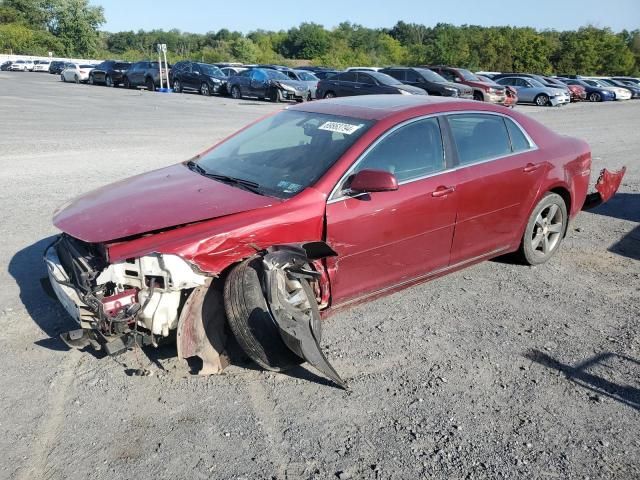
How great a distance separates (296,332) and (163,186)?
163 cm

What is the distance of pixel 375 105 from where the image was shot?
4.81 metres

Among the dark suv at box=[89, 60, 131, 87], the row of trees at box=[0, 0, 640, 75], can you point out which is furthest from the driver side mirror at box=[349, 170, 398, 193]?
the row of trees at box=[0, 0, 640, 75]

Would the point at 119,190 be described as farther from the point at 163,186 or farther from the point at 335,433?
the point at 335,433

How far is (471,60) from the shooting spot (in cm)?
6247

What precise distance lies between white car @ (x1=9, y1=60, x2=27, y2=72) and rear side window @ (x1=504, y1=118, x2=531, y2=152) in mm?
65976

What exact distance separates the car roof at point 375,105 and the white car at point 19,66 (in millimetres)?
65251

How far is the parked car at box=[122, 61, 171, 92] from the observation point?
33812mm

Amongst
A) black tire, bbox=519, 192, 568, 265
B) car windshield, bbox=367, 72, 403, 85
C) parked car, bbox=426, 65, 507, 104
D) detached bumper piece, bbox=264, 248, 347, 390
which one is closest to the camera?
detached bumper piece, bbox=264, 248, 347, 390

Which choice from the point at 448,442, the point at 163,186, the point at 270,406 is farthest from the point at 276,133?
the point at 448,442

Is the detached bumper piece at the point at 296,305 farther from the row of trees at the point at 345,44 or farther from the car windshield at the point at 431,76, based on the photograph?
the row of trees at the point at 345,44

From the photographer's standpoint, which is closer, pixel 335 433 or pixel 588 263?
pixel 335 433

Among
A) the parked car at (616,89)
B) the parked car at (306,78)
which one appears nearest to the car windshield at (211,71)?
the parked car at (306,78)

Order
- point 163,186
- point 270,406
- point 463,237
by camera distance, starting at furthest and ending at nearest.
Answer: point 463,237
point 163,186
point 270,406

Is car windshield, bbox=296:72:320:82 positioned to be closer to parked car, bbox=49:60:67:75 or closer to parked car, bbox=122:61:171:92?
parked car, bbox=122:61:171:92
